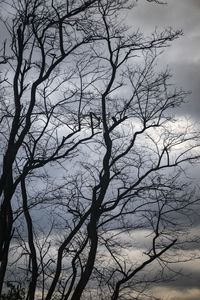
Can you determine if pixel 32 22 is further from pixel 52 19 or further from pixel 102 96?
pixel 102 96

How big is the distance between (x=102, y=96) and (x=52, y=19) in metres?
A: 2.93

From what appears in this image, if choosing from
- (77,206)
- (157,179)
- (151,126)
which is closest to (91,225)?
(77,206)

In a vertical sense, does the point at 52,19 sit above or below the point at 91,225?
above

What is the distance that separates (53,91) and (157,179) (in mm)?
4408

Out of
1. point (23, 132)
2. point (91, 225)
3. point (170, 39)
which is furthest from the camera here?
point (170, 39)

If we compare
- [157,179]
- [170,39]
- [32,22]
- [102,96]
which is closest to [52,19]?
[32,22]

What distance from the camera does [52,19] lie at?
11594 mm

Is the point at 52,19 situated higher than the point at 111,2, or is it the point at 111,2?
the point at 111,2

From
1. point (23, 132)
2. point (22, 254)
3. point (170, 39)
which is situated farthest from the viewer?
point (22, 254)

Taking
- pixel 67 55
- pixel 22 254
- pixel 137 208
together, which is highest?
pixel 67 55

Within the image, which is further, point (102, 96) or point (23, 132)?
point (102, 96)

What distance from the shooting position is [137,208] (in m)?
13.3

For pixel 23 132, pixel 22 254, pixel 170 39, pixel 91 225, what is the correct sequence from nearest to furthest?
pixel 23 132 < pixel 91 225 < pixel 170 39 < pixel 22 254

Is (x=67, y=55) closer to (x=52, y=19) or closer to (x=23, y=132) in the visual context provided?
(x=52, y=19)
